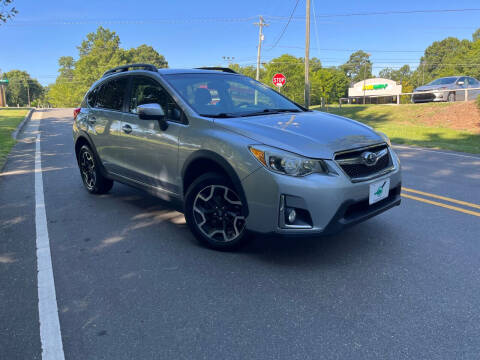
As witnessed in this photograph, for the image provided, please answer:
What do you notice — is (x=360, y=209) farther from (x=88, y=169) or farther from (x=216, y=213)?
(x=88, y=169)

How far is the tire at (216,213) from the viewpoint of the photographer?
11.8 ft

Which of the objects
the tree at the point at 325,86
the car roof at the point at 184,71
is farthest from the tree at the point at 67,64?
the car roof at the point at 184,71

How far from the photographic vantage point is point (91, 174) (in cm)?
605

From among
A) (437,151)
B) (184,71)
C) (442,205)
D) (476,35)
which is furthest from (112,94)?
(476,35)

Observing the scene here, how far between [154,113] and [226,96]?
0.92m

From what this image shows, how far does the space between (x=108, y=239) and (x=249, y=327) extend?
87.5 inches

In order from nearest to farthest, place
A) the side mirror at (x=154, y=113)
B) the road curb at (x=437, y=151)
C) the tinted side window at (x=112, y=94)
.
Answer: the side mirror at (x=154, y=113), the tinted side window at (x=112, y=94), the road curb at (x=437, y=151)

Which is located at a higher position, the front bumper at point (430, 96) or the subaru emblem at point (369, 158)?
the front bumper at point (430, 96)

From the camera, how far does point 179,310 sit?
2828 millimetres

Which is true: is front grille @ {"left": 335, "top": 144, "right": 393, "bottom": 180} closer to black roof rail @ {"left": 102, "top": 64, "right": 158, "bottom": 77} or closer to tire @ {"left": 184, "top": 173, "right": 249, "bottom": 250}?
tire @ {"left": 184, "top": 173, "right": 249, "bottom": 250}

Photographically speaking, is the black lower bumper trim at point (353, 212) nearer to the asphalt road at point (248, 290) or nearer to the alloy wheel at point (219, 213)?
the asphalt road at point (248, 290)

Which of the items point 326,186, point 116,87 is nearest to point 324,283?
point 326,186

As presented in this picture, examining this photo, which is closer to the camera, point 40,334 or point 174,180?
point 40,334

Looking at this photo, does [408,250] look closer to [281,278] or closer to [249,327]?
[281,278]
